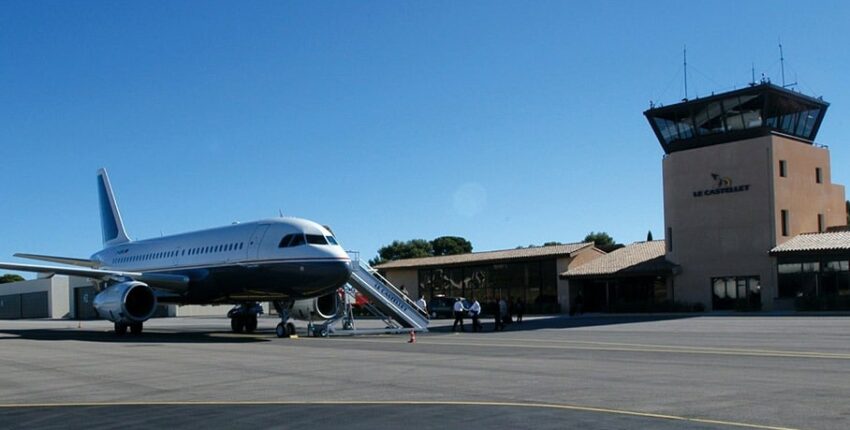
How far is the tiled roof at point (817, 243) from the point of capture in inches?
1928

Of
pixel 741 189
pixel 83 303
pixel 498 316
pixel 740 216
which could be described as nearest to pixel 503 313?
pixel 498 316

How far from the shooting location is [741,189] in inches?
2120

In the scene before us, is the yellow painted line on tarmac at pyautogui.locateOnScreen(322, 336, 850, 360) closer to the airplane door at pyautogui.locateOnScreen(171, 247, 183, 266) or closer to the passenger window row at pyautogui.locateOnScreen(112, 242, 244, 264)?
the passenger window row at pyautogui.locateOnScreen(112, 242, 244, 264)

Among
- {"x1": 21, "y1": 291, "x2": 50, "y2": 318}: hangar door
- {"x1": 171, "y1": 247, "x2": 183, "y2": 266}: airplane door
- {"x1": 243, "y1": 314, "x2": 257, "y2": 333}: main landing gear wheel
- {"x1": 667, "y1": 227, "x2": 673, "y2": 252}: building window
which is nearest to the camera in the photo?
{"x1": 171, "y1": 247, "x2": 183, "y2": 266}: airplane door

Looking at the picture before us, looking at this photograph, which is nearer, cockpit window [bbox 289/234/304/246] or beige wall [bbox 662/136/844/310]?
cockpit window [bbox 289/234/304/246]

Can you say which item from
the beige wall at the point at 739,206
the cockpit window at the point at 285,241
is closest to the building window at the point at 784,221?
the beige wall at the point at 739,206

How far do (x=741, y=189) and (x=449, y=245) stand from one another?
76641mm

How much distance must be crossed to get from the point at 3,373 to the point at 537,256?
48.7 meters

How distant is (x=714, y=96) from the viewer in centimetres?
5469

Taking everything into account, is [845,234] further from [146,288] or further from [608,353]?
[146,288]

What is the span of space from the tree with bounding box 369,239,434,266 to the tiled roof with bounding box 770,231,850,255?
245 ft

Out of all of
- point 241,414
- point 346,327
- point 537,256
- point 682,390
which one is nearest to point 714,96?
point 537,256

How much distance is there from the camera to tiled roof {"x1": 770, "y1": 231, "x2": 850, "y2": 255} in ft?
161

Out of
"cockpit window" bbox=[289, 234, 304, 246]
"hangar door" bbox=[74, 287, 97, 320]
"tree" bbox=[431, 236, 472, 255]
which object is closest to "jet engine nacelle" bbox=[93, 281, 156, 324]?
"cockpit window" bbox=[289, 234, 304, 246]
